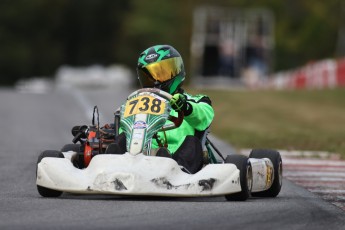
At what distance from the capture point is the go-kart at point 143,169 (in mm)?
10242

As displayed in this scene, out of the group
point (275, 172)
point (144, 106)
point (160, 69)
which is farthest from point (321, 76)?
point (144, 106)

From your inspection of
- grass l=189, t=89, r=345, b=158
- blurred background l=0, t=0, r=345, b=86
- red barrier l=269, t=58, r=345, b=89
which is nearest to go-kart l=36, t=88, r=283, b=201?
grass l=189, t=89, r=345, b=158

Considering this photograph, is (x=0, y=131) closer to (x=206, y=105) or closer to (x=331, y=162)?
(x=331, y=162)

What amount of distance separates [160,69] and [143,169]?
1.44m

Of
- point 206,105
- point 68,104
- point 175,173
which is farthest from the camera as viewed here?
point 68,104

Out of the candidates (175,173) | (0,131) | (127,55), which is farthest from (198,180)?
(127,55)

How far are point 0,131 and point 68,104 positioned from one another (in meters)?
7.45

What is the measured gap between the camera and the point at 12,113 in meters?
26.1

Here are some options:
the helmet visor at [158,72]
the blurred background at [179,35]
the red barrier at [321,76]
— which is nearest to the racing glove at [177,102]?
the helmet visor at [158,72]

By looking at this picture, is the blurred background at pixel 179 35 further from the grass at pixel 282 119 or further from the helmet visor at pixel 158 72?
the helmet visor at pixel 158 72

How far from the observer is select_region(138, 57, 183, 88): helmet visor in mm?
11445

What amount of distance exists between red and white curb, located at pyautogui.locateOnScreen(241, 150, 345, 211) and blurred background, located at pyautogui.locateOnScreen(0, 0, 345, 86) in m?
28.3

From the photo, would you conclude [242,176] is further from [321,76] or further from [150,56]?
[321,76]

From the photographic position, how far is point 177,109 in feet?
35.9
